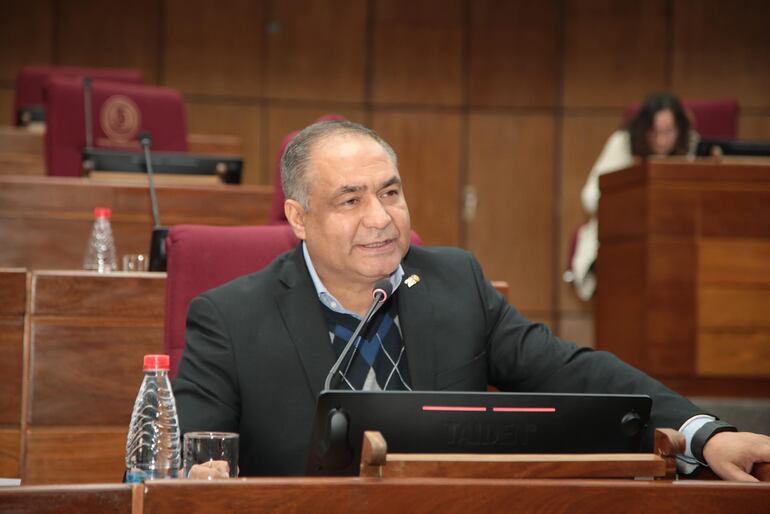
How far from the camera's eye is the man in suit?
186 cm

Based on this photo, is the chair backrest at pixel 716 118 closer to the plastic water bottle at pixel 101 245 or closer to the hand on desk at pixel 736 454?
the plastic water bottle at pixel 101 245

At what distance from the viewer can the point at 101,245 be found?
11.1ft

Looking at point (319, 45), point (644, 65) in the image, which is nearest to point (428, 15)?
point (319, 45)

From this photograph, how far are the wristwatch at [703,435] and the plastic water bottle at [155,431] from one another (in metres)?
0.78

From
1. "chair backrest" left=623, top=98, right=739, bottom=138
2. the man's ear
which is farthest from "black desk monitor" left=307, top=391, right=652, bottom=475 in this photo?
"chair backrest" left=623, top=98, right=739, bottom=138

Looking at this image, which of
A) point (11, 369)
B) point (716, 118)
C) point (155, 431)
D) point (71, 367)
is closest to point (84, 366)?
point (71, 367)

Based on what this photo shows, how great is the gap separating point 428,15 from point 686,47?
176 centimetres

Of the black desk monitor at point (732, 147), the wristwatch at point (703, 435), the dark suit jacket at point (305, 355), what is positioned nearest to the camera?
the wristwatch at point (703, 435)

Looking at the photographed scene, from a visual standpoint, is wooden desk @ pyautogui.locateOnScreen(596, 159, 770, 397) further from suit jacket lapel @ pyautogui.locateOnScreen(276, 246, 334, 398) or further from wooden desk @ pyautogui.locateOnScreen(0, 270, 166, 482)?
suit jacket lapel @ pyautogui.locateOnScreen(276, 246, 334, 398)

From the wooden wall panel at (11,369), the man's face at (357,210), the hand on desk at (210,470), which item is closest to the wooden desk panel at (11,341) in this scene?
the wooden wall panel at (11,369)

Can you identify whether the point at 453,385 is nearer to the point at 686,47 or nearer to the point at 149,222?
the point at 149,222

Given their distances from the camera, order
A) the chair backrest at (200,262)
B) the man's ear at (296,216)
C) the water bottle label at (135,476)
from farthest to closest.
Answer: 1. the chair backrest at (200,262)
2. the man's ear at (296,216)
3. the water bottle label at (135,476)

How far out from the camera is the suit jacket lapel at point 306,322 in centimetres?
189

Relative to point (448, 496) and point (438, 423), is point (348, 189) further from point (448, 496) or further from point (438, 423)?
point (448, 496)
